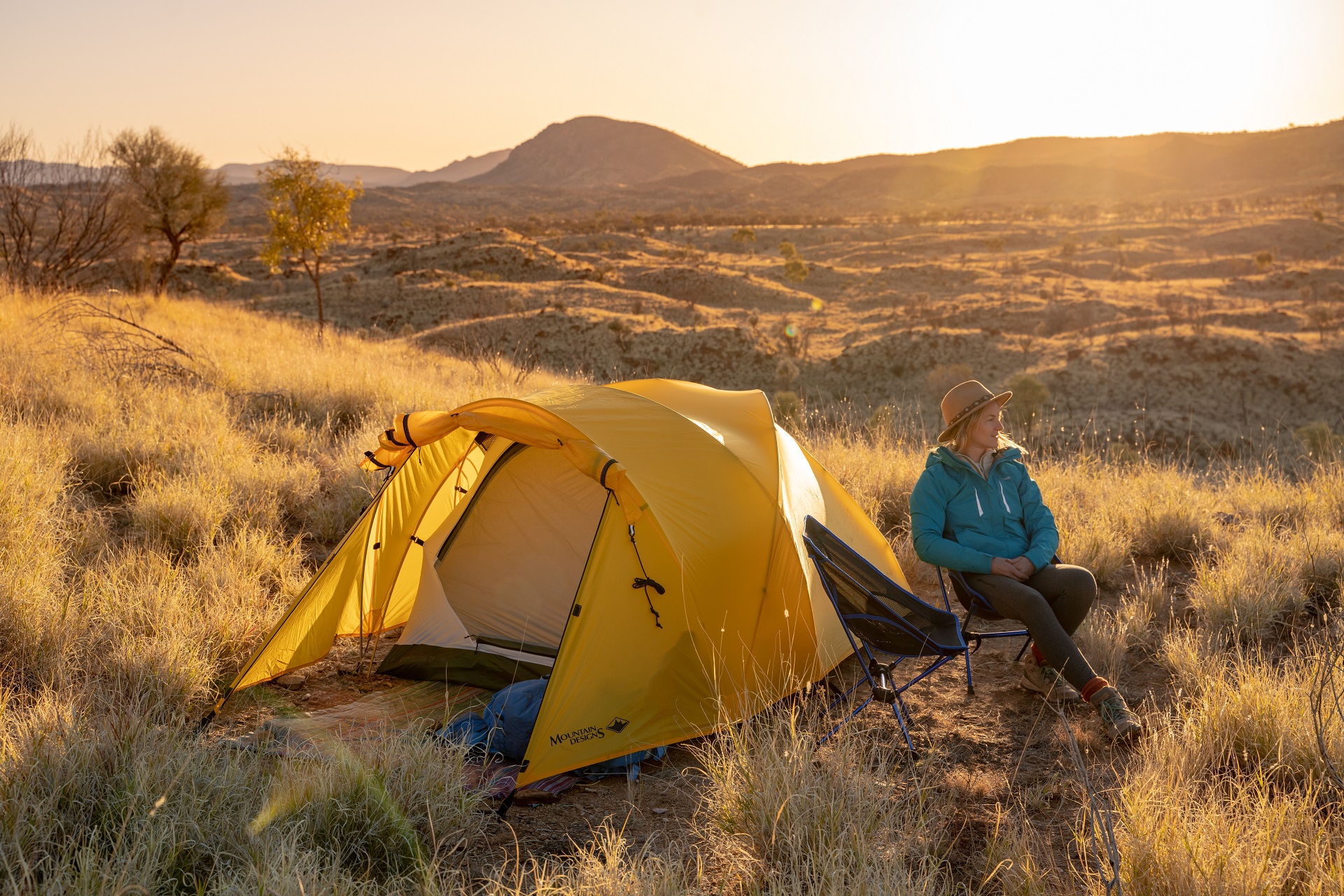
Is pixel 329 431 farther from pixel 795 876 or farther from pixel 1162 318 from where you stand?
pixel 1162 318

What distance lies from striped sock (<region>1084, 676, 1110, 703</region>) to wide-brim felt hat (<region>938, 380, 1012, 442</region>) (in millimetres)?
1497

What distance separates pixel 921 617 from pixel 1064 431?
46.0 ft

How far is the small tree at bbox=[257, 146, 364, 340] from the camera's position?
21.7 metres

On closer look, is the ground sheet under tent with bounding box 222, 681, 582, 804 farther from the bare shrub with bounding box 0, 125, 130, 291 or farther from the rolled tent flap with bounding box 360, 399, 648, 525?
the bare shrub with bounding box 0, 125, 130, 291

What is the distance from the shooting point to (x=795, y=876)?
9.43ft

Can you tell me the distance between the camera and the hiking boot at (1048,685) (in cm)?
479

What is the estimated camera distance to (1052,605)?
15.3 feet

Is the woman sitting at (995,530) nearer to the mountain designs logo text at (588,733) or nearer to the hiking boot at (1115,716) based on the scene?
the hiking boot at (1115,716)

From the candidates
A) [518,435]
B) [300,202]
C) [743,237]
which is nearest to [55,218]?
[300,202]

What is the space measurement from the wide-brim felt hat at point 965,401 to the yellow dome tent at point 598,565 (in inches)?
39.4

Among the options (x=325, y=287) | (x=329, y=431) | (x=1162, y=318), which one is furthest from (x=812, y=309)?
(x=329, y=431)

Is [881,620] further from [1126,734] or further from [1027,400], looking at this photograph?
[1027,400]

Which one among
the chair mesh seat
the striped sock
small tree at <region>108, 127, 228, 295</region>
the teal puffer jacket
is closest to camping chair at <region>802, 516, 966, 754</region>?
the chair mesh seat

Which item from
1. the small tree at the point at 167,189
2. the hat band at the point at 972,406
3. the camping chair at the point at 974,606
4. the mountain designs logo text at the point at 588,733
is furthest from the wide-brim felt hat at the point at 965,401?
the small tree at the point at 167,189
